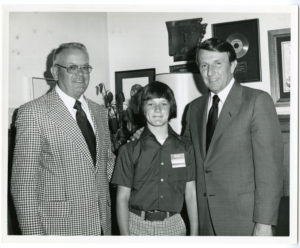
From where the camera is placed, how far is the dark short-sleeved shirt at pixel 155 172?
→ 2.10m

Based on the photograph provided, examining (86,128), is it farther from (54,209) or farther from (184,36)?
(184,36)

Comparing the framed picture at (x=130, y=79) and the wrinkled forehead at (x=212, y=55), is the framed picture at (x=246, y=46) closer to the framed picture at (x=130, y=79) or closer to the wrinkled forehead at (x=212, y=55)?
the framed picture at (x=130, y=79)

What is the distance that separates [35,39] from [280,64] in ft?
6.96

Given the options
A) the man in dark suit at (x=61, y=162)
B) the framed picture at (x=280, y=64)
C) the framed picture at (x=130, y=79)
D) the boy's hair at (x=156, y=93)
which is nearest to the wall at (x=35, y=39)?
the framed picture at (x=130, y=79)

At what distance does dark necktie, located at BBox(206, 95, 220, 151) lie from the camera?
2121mm

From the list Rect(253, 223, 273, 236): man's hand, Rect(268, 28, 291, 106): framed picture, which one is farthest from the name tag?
Rect(268, 28, 291, 106): framed picture

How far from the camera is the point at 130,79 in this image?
3.81 meters

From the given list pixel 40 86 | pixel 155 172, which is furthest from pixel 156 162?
pixel 40 86

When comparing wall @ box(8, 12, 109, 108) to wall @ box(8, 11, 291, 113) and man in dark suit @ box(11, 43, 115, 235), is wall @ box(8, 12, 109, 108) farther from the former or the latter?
man in dark suit @ box(11, 43, 115, 235)

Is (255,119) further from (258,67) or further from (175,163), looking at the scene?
(258,67)

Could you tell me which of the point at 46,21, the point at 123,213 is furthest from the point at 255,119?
the point at 46,21

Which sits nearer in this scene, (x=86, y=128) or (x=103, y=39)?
(x=86, y=128)

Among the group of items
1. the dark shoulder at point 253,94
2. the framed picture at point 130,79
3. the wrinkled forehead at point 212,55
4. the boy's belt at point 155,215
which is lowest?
the boy's belt at point 155,215

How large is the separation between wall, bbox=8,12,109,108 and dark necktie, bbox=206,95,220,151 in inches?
54.5
